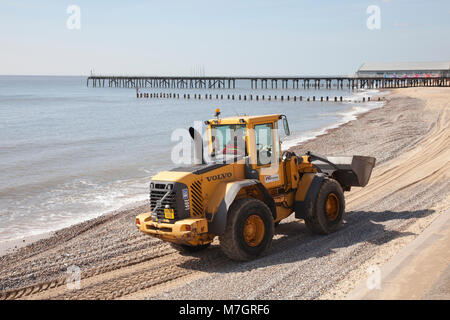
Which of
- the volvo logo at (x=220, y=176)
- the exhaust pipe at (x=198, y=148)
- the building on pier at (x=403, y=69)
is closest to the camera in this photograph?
the volvo logo at (x=220, y=176)

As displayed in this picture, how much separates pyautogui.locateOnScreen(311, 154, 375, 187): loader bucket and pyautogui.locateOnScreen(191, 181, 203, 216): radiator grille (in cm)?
411

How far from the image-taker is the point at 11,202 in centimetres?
1673

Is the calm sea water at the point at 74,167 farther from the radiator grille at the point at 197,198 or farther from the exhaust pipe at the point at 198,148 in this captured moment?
the radiator grille at the point at 197,198

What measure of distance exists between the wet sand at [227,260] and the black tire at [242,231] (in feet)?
0.66

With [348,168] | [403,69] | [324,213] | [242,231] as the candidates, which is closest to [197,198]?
[242,231]

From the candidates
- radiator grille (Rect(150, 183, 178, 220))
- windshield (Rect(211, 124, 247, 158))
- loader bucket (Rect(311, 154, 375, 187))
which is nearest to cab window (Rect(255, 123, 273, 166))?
windshield (Rect(211, 124, 247, 158))

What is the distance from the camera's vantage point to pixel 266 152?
911 centimetres

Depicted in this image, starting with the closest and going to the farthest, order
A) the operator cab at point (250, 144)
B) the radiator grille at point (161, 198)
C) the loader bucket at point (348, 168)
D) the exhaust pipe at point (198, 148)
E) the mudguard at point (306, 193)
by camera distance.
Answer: the radiator grille at point (161, 198) < the exhaust pipe at point (198, 148) < the operator cab at point (250, 144) < the mudguard at point (306, 193) < the loader bucket at point (348, 168)

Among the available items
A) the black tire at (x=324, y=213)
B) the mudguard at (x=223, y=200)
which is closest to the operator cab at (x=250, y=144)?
the mudguard at (x=223, y=200)

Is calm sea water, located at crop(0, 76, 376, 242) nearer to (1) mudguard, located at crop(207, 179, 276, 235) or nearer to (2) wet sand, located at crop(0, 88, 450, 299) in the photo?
(2) wet sand, located at crop(0, 88, 450, 299)

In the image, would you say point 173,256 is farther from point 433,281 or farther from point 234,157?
point 433,281

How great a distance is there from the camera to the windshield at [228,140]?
889 centimetres
